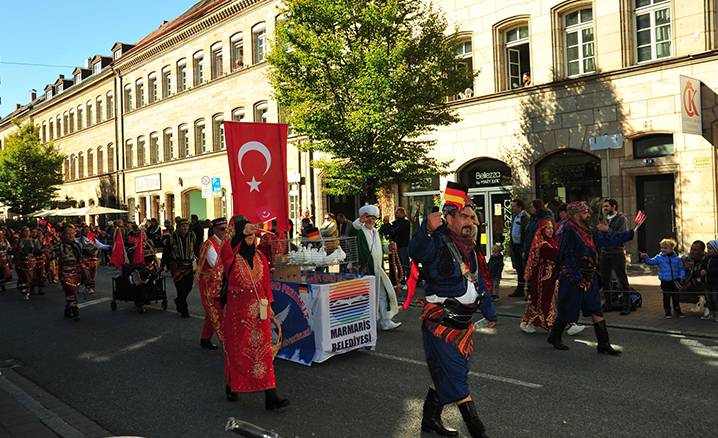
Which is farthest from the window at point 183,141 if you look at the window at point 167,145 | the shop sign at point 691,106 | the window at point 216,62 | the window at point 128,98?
the shop sign at point 691,106

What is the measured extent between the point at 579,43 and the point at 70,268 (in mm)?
14149

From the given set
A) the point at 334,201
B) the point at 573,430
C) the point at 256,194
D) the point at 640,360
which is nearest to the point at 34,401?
the point at 256,194

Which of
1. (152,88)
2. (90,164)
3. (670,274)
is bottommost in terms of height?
(670,274)

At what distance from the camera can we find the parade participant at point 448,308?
4645 mm

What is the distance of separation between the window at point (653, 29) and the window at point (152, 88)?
29.8 meters

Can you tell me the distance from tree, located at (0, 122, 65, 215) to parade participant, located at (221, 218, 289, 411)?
1884 inches

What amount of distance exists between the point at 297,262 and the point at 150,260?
611 centimetres

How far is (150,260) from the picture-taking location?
13.0m

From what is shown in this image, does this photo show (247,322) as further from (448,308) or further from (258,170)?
Answer: (258,170)

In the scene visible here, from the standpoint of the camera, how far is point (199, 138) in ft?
111

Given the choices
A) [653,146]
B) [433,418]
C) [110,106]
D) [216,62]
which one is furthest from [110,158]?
[433,418]

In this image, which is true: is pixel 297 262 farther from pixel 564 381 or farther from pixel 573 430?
pixel 573 430

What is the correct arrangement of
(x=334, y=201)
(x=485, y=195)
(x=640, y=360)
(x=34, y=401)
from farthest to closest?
(x=334, y=201), (x=485, y=195), (x=640, y=360), (x=34, y=401)

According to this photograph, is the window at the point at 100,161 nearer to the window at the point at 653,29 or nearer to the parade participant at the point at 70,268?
the parade participant at the point at 70,268
